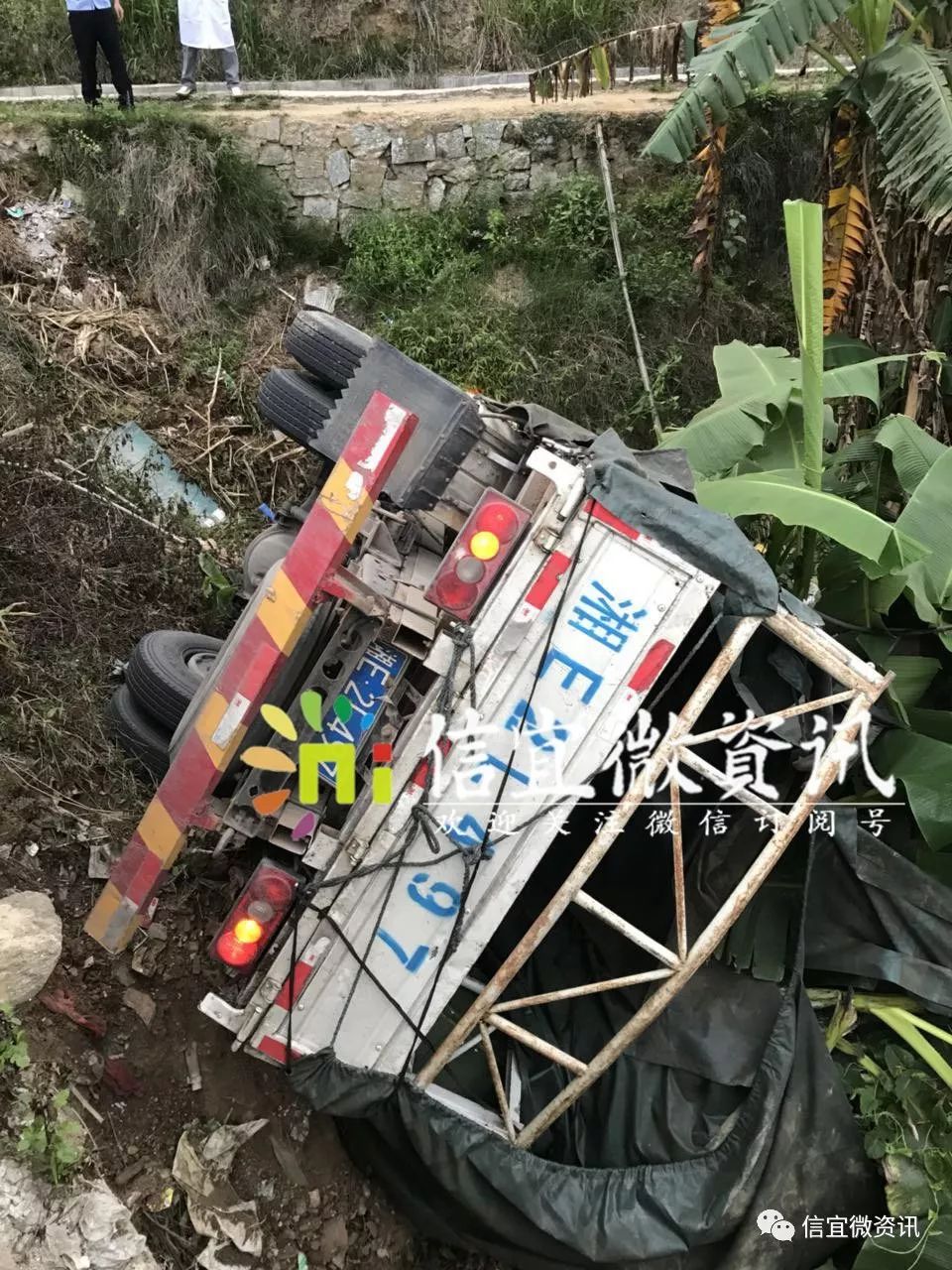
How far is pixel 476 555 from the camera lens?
2.65 m

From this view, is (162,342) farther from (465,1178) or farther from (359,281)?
(465,1178)

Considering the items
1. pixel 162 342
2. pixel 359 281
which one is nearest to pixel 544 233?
pixel 359 281

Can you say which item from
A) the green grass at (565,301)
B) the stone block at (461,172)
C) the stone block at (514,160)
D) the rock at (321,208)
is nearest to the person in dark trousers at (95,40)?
the rock at (321,208)

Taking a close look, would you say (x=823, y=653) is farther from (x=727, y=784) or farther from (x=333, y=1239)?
(x=333, y=1239)

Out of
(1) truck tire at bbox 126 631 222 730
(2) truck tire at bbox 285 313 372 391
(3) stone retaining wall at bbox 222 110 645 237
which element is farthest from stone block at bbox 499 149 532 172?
(1) truck tire at bbox 126 631 222 730

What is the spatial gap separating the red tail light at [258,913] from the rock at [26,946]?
0.68 meters

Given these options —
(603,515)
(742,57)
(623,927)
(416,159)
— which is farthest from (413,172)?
(623,927)

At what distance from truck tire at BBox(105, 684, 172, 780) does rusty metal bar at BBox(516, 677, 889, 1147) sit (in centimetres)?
195

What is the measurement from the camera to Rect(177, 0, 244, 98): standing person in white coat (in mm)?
7418

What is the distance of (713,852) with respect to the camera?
3268 millimetres

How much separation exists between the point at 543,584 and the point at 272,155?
5741mm

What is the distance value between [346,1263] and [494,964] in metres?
1.07

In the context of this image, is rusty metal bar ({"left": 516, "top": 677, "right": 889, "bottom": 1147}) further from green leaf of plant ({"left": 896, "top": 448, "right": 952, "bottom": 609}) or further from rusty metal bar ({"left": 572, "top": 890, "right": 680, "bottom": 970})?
green leaf of plant ({"left": 896, "top": 448, "right": 952, "bottom": 609})

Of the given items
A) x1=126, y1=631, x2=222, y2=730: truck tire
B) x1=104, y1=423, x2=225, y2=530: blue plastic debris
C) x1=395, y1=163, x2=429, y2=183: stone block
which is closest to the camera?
x1=126, y1=631, x2=222, y2=730: truck tire
